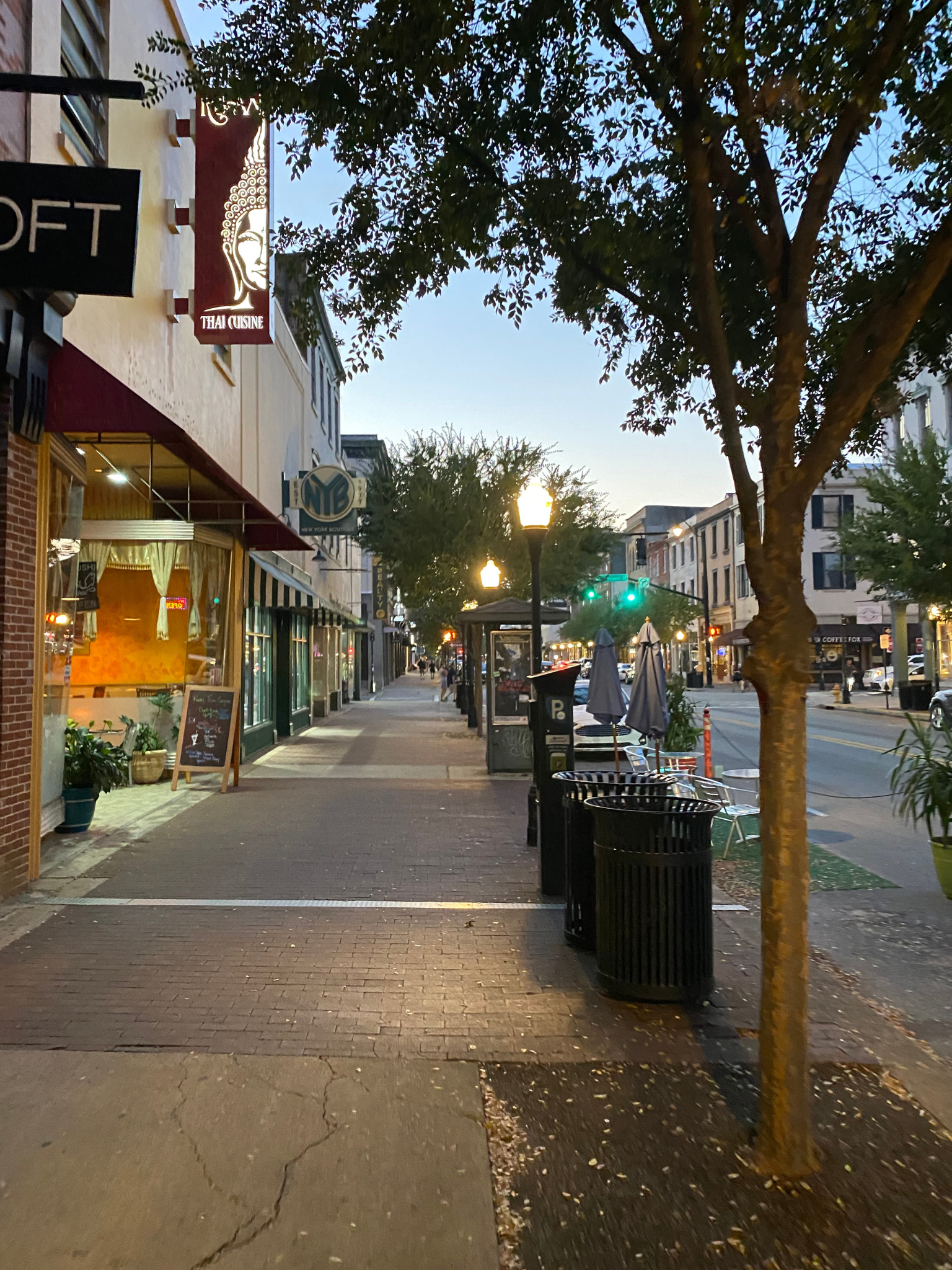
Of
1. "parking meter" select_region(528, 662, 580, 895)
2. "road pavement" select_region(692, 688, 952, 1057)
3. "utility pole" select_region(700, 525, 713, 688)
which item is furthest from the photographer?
"utility pole" select_region(700, 525, 713, 688)

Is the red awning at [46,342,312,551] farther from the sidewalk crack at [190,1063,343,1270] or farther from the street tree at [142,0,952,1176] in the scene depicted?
the sidewalk crack at [190,1063,343,1270]

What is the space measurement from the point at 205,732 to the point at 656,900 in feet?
28.7

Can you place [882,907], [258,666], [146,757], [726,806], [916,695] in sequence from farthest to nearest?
[916,695] → [258,666] → [146,757] → [726,806] → [882,907]

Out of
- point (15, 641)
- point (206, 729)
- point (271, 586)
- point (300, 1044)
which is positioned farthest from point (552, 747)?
point (271, 586)

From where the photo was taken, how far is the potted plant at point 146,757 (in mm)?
12891

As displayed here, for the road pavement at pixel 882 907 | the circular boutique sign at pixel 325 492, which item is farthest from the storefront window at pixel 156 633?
the road pavement at pixel 882 907

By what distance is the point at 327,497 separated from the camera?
20375 mm

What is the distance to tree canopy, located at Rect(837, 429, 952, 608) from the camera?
87.0 feet

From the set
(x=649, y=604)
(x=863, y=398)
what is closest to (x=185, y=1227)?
(x=863, y=398)

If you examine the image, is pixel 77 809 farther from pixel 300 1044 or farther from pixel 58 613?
pixel 300 1044

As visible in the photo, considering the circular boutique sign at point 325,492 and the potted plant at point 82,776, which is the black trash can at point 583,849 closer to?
the potted plant at point 82,776

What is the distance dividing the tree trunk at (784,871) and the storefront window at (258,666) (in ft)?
44.6

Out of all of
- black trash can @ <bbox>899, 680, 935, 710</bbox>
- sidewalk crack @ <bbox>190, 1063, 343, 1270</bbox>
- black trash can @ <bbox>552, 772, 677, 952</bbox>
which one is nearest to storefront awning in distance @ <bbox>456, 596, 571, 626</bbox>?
black trash can @ <bbox>552, 772, 677, 952</bbox>

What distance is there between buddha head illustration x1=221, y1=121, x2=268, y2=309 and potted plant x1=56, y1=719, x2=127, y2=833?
545 centimetres
